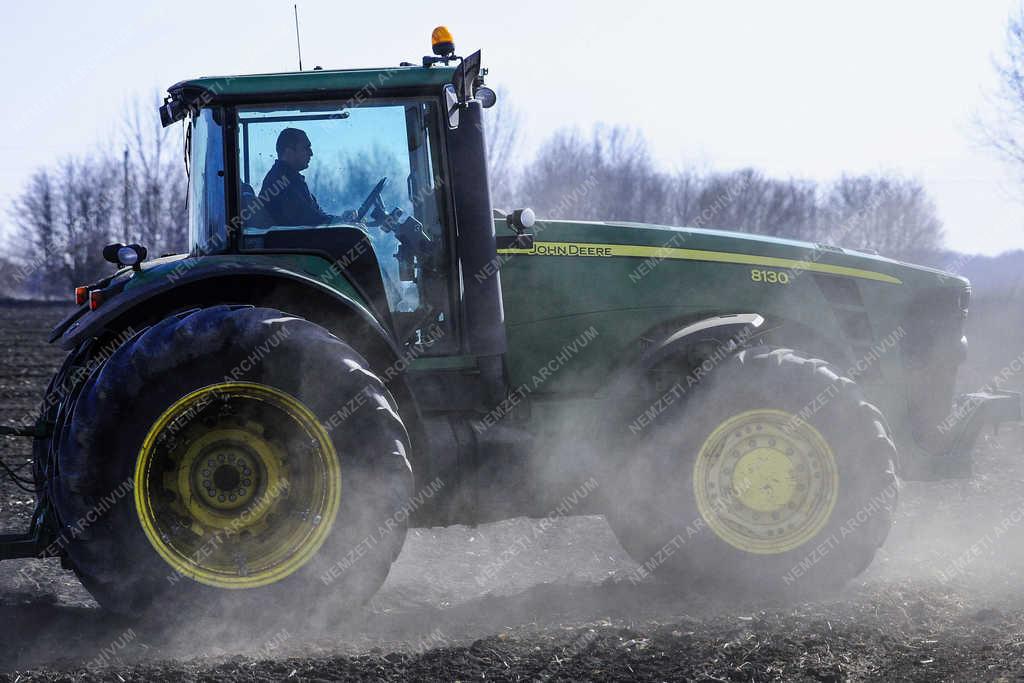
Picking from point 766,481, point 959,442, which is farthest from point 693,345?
point 959,442

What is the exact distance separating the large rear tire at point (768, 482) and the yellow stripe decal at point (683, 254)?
0.68 m

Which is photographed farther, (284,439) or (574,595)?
(574,595)

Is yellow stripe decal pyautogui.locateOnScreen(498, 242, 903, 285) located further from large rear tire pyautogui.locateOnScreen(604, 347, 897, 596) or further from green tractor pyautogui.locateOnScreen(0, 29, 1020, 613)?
large rear tire pyautogui.locateOnScreen(604, 347, 897, 596)

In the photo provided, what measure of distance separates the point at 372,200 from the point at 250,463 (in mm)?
1380

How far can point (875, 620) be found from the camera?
15.6 feet

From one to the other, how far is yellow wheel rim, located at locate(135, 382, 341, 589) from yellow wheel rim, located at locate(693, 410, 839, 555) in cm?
193

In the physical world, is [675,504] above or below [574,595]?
above

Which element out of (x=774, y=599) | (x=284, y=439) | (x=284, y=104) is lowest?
(x=774, y=599)

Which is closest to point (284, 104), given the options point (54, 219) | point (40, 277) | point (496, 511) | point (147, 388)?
Result: point (147, 388)

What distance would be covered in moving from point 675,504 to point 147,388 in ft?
8.48

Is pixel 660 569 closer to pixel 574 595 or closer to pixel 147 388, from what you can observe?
pixel 574 595

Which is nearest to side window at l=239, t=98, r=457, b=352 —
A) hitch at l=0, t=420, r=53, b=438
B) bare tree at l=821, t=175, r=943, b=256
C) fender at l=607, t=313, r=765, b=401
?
fender at l=607, t=313, r=765, b=401

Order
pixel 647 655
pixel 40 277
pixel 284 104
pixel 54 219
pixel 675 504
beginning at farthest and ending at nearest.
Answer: pixel 54 219 < pixel 40 277 < pixel 675 504 < pixel 284 104 < pixel 647 655

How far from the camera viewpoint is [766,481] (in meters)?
5.23
